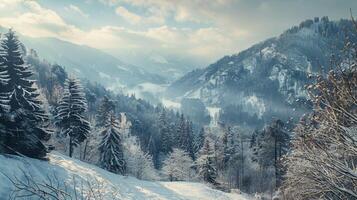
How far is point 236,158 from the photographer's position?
8475 cm

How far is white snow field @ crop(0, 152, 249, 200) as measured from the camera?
22278 millimetres

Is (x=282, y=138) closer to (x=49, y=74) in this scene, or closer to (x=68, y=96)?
(x=68, y=96)

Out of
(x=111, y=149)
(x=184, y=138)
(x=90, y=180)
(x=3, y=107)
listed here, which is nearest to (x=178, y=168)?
(x=111, y=149)

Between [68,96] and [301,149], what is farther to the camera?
[68,96]

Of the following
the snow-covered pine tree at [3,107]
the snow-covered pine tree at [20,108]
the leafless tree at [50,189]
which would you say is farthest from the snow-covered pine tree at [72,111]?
the leafless tree at [50,189]

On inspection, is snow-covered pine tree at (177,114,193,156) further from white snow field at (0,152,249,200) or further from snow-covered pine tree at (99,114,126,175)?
white snow field at (0,152,249,200)

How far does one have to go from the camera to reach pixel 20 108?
96.4 ft

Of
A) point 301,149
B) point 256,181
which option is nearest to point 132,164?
point 256,181

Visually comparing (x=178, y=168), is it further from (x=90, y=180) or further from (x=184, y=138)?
(x=90, y=180)

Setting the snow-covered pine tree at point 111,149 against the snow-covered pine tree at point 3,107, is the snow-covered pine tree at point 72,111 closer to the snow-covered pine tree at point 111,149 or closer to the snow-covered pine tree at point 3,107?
the snow-covered pine tree at point 111,149

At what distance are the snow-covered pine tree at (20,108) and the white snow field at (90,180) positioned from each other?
5.55ft

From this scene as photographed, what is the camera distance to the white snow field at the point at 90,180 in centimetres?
2228

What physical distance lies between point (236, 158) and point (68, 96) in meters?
50.5

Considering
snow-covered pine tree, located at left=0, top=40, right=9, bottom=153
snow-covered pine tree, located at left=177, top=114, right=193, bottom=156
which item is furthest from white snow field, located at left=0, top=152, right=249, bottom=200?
snow-covered pine tree, located at left=177, top=114, right=193, bottom=156
